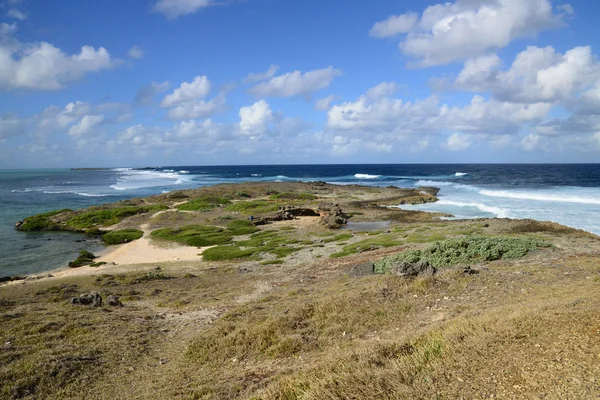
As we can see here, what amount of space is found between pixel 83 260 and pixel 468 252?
31.3m

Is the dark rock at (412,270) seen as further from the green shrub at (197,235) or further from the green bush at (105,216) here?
the green bush at (105,216)

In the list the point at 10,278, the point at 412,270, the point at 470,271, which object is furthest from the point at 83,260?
the point at 470,271

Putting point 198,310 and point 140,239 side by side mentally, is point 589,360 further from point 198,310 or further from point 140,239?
point 140,239

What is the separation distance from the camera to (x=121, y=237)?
147 ft

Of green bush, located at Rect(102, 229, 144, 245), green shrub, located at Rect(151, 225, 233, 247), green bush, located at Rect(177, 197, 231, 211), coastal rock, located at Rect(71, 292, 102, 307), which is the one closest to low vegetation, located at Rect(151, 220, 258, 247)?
green shrub, located at Rect(151, 225, 233, 247)

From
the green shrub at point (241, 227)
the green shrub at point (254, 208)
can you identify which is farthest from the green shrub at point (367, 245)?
the green shrub at point (254, 208)

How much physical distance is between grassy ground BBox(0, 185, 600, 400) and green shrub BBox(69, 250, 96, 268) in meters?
7.65

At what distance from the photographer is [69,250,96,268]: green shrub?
33.0 metres

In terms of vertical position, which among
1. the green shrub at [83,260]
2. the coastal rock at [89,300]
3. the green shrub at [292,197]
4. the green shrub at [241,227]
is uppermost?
the green shrub at [292,197]

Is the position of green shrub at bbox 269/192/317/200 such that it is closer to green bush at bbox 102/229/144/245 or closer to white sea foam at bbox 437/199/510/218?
white sea foam at bbox 437/199/510/218

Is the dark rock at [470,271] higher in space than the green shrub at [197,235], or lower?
higher

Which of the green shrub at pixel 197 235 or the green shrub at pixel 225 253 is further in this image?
the green shrub at pixel 197 235

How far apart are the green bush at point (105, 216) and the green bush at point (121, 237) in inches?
348

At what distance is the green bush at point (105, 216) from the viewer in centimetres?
5419
